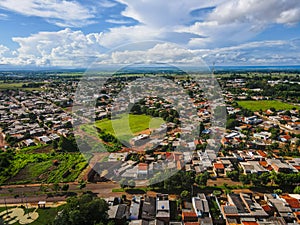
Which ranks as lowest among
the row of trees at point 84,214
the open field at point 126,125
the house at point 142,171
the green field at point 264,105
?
the green field at point 264,105

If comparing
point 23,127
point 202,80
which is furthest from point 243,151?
point 202,80

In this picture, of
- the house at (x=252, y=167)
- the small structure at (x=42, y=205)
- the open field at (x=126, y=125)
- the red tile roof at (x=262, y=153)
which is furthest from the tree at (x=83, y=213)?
the red tile roof at (x=262, y=153)

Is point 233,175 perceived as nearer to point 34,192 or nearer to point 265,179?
point 265,179

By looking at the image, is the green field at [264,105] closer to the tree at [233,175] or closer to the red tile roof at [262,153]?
the red tile roof at [262,153]

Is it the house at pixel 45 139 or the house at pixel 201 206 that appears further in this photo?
the house at pixel 45 139

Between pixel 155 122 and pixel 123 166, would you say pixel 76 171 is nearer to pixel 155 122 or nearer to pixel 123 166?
pixel 123 166

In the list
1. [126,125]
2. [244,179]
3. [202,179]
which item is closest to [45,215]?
[202,179]
